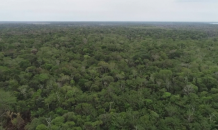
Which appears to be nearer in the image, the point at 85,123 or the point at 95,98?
the point at 85,123

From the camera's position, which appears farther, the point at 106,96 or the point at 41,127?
the point at 106,96

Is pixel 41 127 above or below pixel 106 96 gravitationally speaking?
below

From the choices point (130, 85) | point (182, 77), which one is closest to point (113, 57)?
point (130, 85)

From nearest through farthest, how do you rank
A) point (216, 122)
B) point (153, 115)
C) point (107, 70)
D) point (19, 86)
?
point (216, 122), point (153, 115), point (19, 86), point (107, 70)

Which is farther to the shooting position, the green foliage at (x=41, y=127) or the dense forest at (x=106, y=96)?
the dense forest at (x=106, y=96)

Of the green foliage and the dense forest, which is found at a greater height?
the dense forest

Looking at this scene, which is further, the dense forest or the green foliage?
the dense forest

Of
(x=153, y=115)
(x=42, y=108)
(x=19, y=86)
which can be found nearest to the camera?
(x=153, y=115)

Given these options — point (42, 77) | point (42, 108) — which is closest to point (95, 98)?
point (42, 108)

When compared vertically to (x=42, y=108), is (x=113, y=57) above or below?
above

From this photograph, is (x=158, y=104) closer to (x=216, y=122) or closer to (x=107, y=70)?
(x=216, y=122)

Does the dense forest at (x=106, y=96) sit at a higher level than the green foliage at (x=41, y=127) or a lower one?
higher
